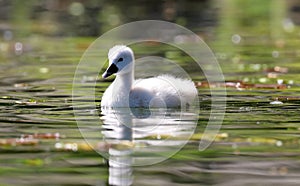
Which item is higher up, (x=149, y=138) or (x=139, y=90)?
(x=139, y=90)

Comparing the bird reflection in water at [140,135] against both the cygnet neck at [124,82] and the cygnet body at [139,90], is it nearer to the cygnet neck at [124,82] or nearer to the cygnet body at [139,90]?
the cygnet body at [139,90]

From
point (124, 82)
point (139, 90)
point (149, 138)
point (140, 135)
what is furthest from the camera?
point (124, 82)

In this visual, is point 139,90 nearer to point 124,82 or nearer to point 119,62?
point 124,82

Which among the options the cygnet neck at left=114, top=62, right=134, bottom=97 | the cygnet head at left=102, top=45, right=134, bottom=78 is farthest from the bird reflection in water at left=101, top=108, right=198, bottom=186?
the cygnet head at left=102, top=45, right=134, bottom=78

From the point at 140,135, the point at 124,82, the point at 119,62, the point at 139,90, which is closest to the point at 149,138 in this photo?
the point at 140,135

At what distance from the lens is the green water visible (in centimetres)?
697

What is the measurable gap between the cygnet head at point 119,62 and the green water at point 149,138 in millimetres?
500

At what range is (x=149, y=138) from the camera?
27.8 feet

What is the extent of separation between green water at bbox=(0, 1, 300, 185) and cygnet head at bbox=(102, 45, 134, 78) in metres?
0.50

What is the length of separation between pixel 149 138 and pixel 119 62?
204 centimetres

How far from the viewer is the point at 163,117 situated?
31.6ft

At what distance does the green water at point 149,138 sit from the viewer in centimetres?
697

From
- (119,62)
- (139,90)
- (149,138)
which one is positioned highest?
(119,62)

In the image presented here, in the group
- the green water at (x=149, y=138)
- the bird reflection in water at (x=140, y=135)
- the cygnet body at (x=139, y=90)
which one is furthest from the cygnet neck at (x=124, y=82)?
the green water at (x=149, y=138)
